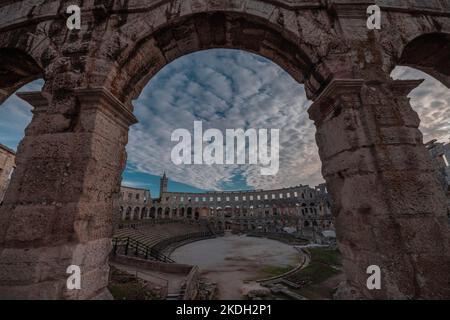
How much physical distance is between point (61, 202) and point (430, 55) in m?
6.70

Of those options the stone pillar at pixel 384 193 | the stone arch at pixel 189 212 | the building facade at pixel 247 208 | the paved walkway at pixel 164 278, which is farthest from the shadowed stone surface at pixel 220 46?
the stone arch at pixel 189 212

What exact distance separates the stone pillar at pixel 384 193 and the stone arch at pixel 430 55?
1522 mm

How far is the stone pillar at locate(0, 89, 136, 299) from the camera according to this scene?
1959mm

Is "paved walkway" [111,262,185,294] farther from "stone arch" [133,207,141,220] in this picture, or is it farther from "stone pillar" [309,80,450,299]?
"stone arch" [133,207,141,220]

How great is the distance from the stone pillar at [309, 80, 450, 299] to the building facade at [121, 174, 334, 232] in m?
30.3

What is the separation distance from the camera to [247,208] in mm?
39000

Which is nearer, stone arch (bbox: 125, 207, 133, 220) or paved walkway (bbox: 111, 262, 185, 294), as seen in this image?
paved walkway (bbox: 111, 262, 185, 294)

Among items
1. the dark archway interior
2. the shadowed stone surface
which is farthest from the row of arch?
the dark archway interior

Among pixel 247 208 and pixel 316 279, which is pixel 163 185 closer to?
pixel 247 208

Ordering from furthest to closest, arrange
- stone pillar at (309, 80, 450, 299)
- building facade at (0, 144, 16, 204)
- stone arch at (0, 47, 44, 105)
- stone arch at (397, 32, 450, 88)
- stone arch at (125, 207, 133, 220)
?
stone arch at (125, 207, 133, 220) → building facade at (0, 144, 16, 204) → stone arch at (0, 47, 44, 105) → stone arch at (397, 32, 450, 88) → stone pillar at (309, 80, 450, 299)

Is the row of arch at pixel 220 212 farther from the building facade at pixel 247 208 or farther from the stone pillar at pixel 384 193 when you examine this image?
the stone pillar at pixel 384 193

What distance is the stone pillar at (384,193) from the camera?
1.89 m
